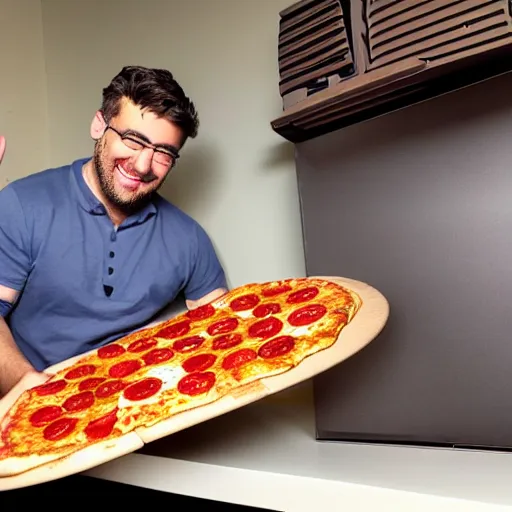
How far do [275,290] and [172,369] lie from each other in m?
0.24

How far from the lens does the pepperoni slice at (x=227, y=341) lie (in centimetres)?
89

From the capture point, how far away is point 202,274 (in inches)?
50.7

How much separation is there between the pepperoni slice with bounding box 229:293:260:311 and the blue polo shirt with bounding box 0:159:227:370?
8.9 inches

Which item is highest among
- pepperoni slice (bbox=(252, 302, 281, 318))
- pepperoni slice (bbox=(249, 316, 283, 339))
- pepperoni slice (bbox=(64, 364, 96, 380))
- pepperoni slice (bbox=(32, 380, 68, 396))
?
pepperoni slice (bbox=(252, 302, 281, 318))

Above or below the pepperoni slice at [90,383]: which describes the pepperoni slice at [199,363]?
above

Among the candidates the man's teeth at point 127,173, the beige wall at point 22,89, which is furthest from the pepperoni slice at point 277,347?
the beige wall at point 22,89

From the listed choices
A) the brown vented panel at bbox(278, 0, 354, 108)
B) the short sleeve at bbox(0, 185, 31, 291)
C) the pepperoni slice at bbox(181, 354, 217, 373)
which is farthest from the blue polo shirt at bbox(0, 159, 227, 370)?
the brown vented panel at bbox(278, 0, 354, 108)

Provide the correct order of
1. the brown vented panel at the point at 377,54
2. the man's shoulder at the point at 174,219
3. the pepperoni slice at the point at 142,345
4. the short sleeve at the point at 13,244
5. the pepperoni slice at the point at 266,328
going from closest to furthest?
the brown vented panel at the point at 377,54 < the pepperoni slice at the point at 266,328 < the pepperoni slice at the point at 142,345 < the short sleeve at the point at 13,244 < the man's shoulder at the point at 174,219

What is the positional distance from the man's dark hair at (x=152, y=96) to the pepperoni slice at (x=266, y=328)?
0.46 m

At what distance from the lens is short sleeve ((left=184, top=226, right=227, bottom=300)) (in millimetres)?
1282

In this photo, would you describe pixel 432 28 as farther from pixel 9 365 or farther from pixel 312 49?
pixel 9 365

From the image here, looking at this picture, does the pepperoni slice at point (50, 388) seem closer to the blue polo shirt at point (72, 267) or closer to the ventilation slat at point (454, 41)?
the blue polo shirt at point (72, 267)

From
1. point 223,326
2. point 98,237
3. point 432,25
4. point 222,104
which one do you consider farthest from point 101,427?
point 222,104

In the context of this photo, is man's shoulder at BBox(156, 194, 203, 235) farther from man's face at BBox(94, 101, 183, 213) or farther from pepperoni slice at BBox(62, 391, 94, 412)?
pepperoni slice at BBox(62, 391, 94, 412)
